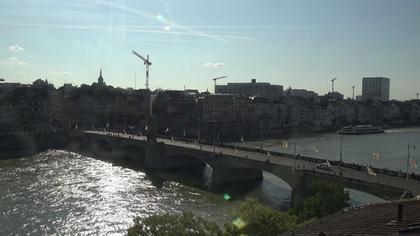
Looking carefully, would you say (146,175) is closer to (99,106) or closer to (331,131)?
(99,106)

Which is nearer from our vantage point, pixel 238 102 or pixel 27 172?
pixel 27 172

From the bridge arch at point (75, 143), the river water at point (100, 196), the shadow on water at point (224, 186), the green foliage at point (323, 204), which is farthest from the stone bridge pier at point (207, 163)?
the bridge arch at point (75, 143)

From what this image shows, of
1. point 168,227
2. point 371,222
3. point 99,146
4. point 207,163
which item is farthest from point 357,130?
point 371,222

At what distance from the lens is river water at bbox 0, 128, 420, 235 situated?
139 feet

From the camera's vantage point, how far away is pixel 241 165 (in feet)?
199

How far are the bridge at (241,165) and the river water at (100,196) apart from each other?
2541 mm

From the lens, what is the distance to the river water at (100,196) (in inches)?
1668

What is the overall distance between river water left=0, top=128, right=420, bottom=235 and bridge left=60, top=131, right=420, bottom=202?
2.54 metres

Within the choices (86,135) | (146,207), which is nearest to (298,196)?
(146,207)

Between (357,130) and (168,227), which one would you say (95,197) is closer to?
(168,227)

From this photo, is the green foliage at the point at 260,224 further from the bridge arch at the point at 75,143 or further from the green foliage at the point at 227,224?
the bridge arch at the point at 75,143

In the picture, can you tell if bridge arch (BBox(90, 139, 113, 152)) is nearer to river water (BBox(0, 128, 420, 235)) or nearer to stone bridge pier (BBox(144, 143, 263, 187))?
river water (BBox(0, 128, 420, 235))

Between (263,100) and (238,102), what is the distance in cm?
1861

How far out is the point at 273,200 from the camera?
52844 millimetres
